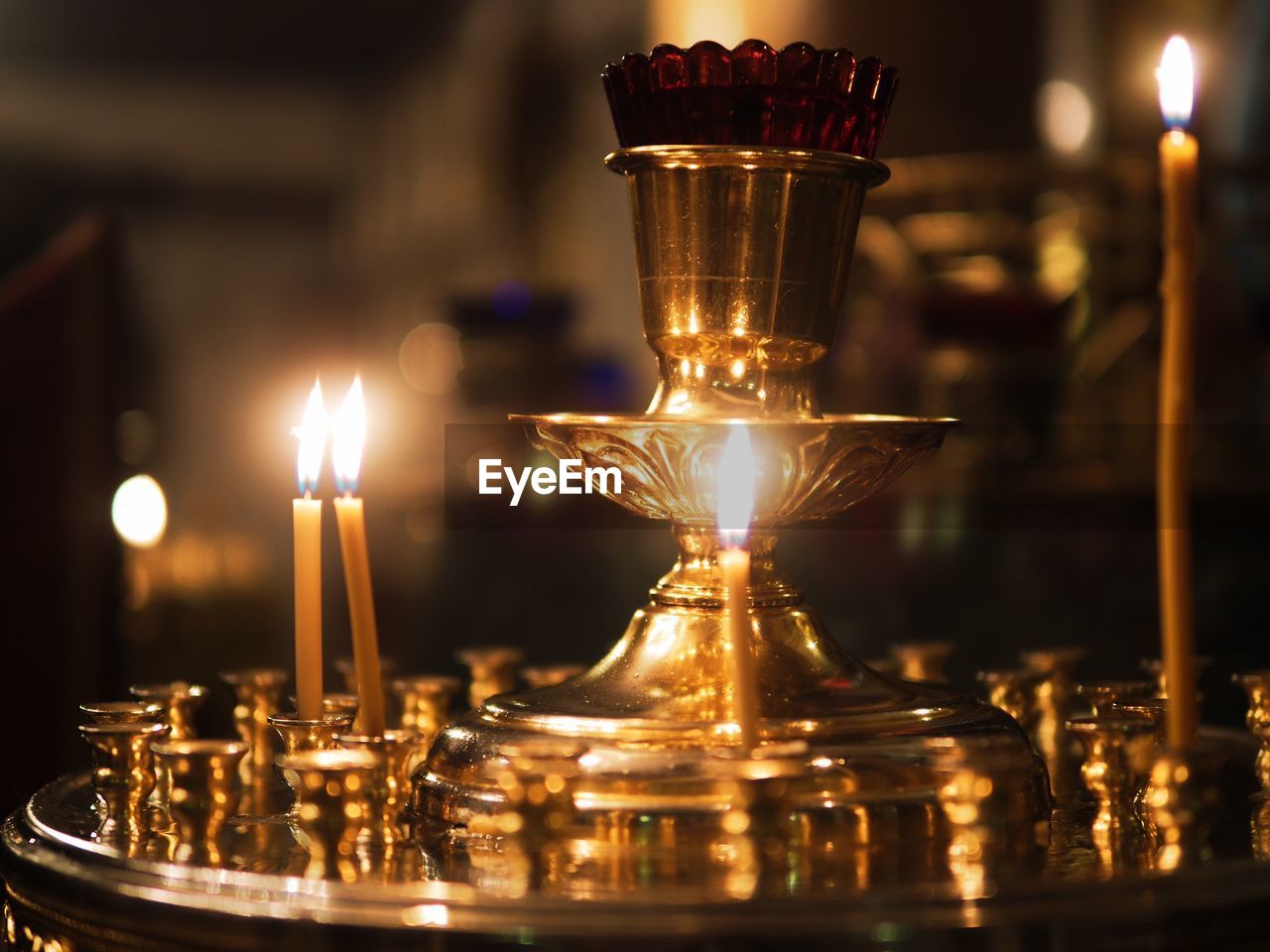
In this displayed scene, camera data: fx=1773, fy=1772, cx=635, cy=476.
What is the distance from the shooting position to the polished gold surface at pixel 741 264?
751 mm

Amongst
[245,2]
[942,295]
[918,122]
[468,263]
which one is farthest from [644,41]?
[245,2]

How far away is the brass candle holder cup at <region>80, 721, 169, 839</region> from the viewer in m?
0.72

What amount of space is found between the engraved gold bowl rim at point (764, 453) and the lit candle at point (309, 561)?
102 mm

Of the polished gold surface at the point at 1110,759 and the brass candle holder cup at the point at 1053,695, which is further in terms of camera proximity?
the brass candle holder cup at the point at 1053,695

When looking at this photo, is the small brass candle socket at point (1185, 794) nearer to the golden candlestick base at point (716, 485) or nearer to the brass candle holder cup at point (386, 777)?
the golden candlestick base at point (716, 485)

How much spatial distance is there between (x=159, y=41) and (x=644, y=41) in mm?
5438

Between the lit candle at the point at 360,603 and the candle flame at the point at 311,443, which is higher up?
the candle flame at the point at 311,443

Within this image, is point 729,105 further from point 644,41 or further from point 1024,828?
point 644,41

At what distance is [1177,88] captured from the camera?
68 centimetres

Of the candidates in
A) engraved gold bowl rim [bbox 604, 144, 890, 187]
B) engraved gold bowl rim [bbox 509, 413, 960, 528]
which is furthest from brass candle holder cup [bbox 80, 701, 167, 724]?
engraved gold bowl rim [bbox 604, 144, 890, 187]

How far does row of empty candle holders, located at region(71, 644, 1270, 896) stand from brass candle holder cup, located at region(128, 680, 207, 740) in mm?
109

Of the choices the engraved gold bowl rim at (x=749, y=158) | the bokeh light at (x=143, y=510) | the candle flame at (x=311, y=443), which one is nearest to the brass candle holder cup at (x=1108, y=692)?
the engraved gold bowl rim at (x=749, y=158)

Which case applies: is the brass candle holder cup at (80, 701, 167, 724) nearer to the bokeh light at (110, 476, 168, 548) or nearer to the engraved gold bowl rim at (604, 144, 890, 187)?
the engraved gold bowl rim at (604, 144, 890, 187)

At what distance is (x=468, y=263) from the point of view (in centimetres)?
780
